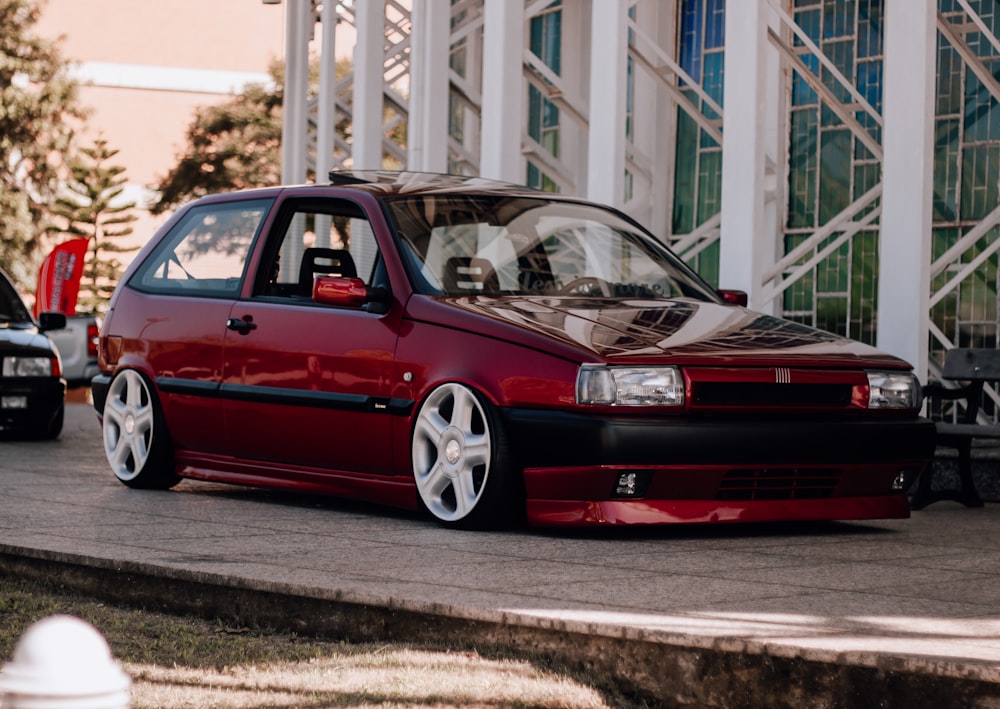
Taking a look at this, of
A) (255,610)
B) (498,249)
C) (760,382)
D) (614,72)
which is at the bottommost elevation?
(255,610)

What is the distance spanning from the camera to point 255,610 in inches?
206

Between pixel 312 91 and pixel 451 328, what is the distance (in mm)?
41353

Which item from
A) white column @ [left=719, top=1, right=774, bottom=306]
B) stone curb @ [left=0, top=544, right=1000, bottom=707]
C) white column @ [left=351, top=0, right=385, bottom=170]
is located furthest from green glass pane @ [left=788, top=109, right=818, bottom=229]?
stone curb @ [left=0, top=544, right=1000, bottom=707]

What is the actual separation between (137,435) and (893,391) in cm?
392

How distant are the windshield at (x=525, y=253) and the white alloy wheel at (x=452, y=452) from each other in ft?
1.92

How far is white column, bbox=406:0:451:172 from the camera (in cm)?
1345

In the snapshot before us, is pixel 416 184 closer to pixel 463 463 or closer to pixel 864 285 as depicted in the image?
pixel 463 463

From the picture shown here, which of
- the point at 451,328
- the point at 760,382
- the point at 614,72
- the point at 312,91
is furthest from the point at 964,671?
the point at 312,91

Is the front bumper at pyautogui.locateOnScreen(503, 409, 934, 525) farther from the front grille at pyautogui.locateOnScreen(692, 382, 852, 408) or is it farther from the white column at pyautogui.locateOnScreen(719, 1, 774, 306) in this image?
the white column at pyautogui.locateOnScreen(719, 1, 774, 306)

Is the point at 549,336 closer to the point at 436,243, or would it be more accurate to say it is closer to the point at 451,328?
the point at 451,328

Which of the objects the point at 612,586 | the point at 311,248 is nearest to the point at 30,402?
the point at 311,248

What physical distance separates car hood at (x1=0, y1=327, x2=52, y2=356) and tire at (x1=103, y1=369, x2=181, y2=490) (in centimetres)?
438

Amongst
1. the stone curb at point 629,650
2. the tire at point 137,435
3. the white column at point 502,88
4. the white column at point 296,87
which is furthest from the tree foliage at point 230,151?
the stone curb at point 629,650

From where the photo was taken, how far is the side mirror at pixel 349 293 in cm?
736
